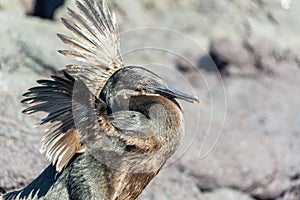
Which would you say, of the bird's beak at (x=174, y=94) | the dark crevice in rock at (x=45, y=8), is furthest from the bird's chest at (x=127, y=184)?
the dark crevice in rock at (x=45, y=8)

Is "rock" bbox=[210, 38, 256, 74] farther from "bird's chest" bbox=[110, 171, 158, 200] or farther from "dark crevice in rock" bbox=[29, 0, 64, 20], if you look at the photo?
"bird's chest" bbox=[110, 171, 158, 200]

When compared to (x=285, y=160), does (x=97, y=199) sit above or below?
below

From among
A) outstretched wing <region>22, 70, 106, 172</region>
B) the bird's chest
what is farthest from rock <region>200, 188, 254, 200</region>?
outstretched wing <region>22, 70, 106, 172</region>

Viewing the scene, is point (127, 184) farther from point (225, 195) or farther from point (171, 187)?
point (225, 195)

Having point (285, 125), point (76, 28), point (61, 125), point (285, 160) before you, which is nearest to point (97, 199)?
point (61, 125)

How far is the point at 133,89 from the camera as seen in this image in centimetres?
465

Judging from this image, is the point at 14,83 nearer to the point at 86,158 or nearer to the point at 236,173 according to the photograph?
the point at 236,173

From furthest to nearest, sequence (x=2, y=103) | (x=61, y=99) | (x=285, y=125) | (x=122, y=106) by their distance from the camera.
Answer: (x=285, y=125) < (x=2, y=103) < (x=122, y=106) < (x=61, y=99)

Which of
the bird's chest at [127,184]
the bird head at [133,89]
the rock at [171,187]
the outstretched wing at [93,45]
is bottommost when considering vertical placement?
the bird's chest at [127,184]

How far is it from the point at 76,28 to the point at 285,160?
272 centimetres

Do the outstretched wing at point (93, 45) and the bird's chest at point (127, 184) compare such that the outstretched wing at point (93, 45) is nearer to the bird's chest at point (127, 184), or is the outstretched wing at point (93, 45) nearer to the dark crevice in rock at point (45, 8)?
the bird's chest at point (127, 184)

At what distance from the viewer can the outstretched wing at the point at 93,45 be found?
4.82 meters

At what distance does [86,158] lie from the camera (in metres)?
4.65

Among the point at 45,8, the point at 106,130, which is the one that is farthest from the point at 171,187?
the point at 45,8
